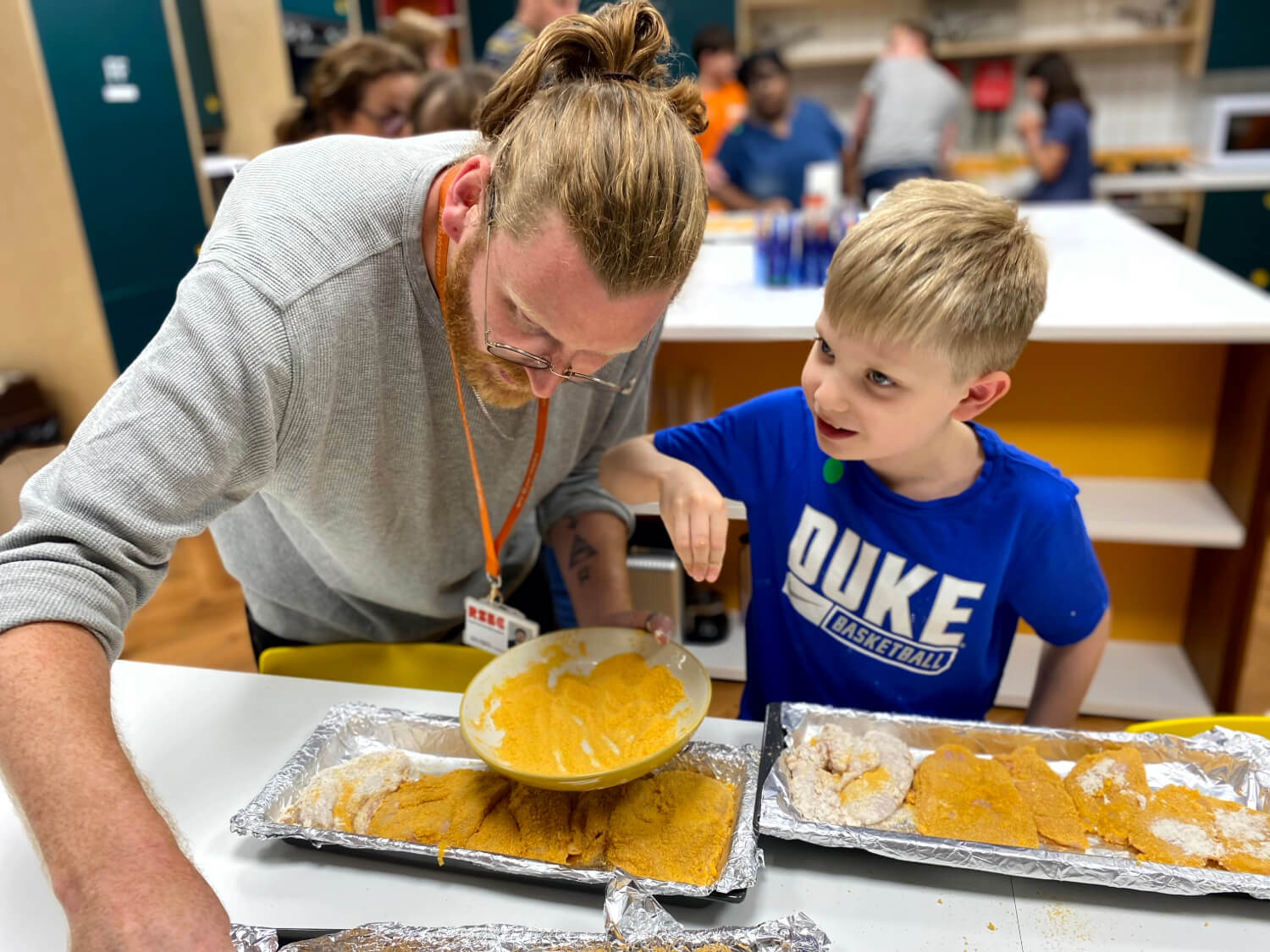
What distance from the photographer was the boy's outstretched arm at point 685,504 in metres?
1.05

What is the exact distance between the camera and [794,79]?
5914 millimetres

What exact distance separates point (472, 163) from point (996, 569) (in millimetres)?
804

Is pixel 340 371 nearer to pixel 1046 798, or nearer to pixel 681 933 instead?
pixel 681 933

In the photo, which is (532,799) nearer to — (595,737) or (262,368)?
(595,737)

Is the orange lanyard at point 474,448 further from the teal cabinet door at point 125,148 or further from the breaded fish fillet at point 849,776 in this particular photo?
the teal cabinet door at point 125,148

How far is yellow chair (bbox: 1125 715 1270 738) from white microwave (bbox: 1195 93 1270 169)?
5.12 m

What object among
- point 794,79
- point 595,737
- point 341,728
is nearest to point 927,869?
point 595,737

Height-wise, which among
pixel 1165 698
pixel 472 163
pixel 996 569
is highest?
pixel 472 163

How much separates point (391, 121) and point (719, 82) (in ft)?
8.12

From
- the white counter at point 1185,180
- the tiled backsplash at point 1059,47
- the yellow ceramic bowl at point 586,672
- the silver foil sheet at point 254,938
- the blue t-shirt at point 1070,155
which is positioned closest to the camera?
the silver foil sheet at point 254,938

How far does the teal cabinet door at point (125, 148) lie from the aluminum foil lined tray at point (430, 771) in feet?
7.36

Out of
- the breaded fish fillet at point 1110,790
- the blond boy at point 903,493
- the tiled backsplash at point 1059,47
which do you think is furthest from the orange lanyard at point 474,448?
the tiled backsplash at point 1059,47

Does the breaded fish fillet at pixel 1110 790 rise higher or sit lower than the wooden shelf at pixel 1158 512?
higher

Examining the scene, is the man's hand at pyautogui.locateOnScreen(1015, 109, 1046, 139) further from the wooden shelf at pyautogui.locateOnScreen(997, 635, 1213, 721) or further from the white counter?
the wooden shelf at pyautogui.locateOnScreen(997, 635, 1213, 721)
